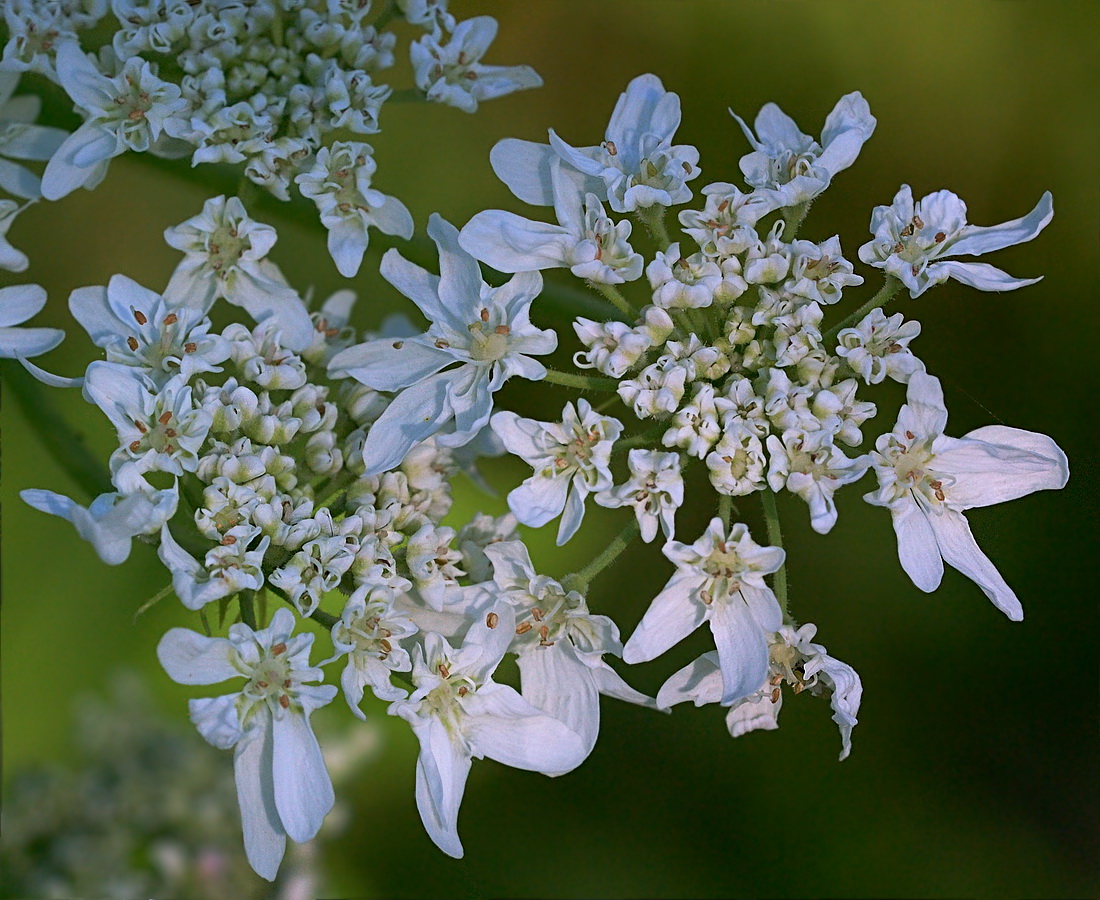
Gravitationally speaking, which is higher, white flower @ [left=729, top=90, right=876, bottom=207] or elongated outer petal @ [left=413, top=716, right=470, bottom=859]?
white flower @ [left=729, top=90, right=876, bottom=207]

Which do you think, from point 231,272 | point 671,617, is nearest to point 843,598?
point 671,617

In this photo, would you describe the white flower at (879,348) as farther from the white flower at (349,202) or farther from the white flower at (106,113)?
the white flower at (106,113)

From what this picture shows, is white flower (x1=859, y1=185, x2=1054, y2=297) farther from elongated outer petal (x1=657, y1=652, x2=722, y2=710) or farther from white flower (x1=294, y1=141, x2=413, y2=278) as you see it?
white flower (x1=294, y1=141, x2=413, y2=278)

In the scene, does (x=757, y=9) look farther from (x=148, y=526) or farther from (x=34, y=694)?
(x=34, y=694)

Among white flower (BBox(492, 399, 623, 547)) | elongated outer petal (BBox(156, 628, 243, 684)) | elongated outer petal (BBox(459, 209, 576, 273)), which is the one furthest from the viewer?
elongated outer petal (BBox(459, 209, 576, 273))

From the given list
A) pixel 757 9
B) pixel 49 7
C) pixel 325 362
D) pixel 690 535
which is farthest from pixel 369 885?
pixel 757 9

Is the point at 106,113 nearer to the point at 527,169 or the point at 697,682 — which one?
the point at 527,169

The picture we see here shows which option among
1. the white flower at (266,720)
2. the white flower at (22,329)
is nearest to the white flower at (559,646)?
the white flower at (266,720)

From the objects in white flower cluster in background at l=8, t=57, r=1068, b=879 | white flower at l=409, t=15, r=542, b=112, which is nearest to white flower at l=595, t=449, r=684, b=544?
white flower cluster in background at l=8, t=57, r=1068, b=879
